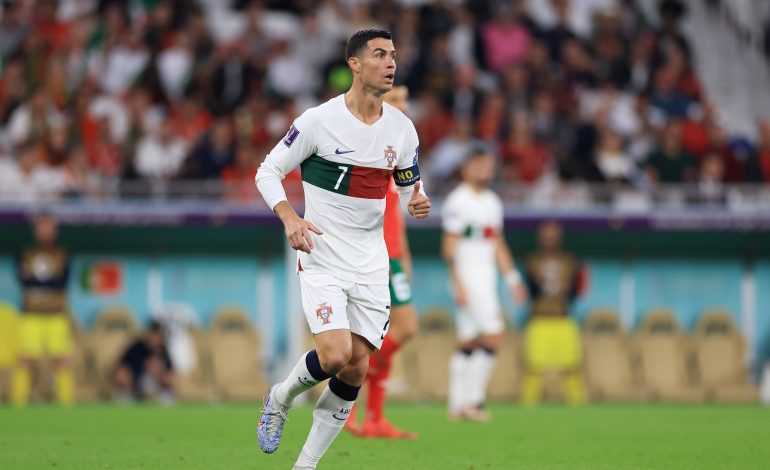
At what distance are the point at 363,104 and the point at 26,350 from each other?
11379 mm

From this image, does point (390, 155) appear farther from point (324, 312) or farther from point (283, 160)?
point (324, 312)

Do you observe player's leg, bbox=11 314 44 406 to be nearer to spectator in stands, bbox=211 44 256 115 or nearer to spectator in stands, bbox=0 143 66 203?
spectator in stands, bbox=0 143 66 203

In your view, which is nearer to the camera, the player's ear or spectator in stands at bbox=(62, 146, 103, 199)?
the player's ear

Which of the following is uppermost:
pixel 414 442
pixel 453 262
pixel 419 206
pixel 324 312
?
pixel 419 206

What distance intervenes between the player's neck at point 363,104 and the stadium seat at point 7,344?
12126mm

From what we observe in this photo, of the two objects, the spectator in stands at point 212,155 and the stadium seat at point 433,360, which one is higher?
the spectator in stands at point 212,155

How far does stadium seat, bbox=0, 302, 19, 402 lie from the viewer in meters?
19.1

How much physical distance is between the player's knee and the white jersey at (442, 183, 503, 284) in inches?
278

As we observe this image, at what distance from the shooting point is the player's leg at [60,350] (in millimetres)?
18391

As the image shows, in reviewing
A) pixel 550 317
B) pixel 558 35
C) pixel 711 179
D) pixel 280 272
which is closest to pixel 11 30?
pixel 280 272

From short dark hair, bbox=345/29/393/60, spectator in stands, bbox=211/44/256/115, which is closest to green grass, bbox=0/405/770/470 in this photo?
short dark hair, bbox=345/29/393/60

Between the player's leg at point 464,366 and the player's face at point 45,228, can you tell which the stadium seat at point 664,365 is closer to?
the player's leg at point 464,366

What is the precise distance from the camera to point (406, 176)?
28.1ft

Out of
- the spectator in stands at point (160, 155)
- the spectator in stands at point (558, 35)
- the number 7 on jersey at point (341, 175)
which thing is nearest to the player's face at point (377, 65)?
the number 7 on jersey at point (341, 175)
